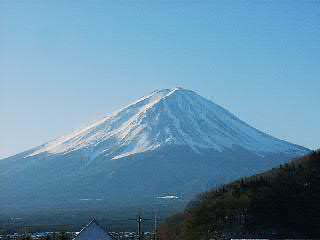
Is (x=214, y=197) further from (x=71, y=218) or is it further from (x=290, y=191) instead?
(x=71, y=218)

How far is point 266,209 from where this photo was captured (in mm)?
42812

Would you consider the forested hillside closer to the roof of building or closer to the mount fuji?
the roof of building

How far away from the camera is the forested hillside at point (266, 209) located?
135ft

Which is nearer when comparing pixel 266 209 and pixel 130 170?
pixel 266 209

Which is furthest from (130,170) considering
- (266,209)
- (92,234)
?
(92,234)

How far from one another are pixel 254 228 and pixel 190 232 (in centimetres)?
479

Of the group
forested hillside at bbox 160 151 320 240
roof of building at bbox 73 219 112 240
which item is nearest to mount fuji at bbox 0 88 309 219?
forested hillside at bbox 160 151 320 240

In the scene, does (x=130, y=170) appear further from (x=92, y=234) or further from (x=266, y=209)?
(x=92, y=234)

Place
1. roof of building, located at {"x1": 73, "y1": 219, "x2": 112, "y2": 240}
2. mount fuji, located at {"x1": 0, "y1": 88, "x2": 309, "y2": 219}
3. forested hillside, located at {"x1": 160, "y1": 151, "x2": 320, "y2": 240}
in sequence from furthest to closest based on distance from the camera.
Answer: mount fuji, located at {"x1": 0, "y1": 88, "x2": 309, "y2": 219} < forested hillside, located at {"x1": 160, "y1": 151, "x2": 320, "y2": 240} < roof of building, located at {"x1": 73, "y1": 219, "x2": 112, "y2": 240}

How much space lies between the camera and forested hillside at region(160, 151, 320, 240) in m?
41.1

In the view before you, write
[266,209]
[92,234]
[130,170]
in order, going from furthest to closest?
[130,170] < [266,209] < [92,234]

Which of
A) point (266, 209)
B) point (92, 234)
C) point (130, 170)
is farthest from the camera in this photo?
point (130, 170)

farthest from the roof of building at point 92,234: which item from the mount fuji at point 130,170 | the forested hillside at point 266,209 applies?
the mount fuji at point 130,170

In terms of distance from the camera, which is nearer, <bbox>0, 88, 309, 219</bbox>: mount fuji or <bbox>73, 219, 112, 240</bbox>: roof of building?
<bbox>73, 219, 112, 240</bbox>: roof of building
